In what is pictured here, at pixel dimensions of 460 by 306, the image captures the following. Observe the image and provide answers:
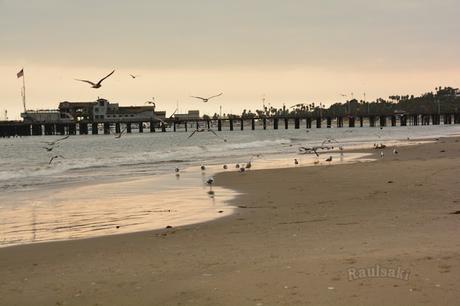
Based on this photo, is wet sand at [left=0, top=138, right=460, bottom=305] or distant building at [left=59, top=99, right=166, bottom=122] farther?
distant building at [left=59, top=99, right=166, bottom=122]

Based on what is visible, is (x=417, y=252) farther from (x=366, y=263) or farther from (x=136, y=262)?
(x=136, y=262)

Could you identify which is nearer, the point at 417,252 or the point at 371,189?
the point at 417,252

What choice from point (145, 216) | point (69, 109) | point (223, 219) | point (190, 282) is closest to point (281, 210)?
point (223, 219)

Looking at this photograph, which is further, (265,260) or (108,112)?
(108,112)

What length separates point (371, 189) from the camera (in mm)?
14344

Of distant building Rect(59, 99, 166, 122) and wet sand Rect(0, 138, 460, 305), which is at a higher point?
distant building Rect(59, 99, 166, 122)

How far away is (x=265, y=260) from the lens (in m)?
6.75

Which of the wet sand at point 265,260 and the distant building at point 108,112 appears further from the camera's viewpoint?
the distant building at point 108,112

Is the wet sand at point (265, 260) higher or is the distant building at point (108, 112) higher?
the distant building at point (108, 112)

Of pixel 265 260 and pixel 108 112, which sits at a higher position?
pixel 108 112

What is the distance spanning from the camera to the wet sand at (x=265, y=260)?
5.38 m

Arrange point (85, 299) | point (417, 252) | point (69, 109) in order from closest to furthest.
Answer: point (85, 299) → point (417, 252) → point (69, 109)

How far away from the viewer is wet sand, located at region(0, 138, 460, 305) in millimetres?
5383

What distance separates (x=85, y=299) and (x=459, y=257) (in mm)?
4012
